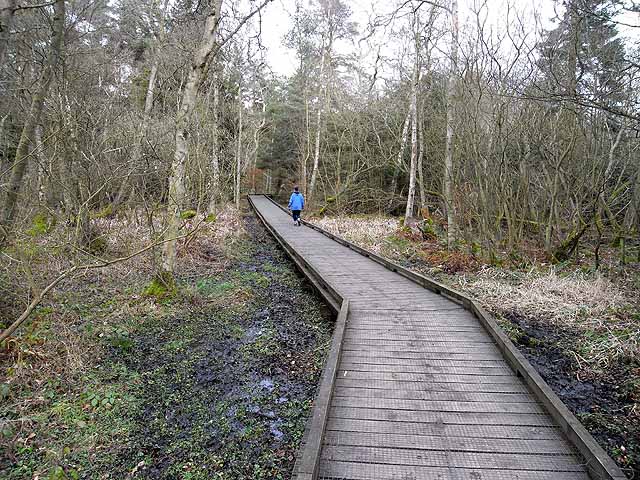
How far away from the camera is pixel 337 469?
2967 millimetres

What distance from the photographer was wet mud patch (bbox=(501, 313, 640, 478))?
3876 mm

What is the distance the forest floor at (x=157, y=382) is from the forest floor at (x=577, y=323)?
294cm

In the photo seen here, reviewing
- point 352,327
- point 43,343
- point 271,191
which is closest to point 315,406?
point 352,327

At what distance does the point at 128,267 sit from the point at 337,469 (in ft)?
25.6

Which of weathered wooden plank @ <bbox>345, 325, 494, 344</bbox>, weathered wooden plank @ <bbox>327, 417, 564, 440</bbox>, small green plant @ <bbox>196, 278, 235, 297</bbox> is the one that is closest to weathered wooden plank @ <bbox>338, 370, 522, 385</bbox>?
weathered wooden plank @ <bbox>327, 417, 564, 440</bbox>

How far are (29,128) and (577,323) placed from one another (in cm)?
853

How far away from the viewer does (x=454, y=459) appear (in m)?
3.05

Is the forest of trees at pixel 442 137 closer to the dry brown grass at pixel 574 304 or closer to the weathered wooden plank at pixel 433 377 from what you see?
the dry brown grass at pixel 574 304

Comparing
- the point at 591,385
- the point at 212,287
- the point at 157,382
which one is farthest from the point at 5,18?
the point at 591,385

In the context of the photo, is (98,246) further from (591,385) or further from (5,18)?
(591,385)

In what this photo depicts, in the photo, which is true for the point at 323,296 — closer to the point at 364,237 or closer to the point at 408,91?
the point at 364,237

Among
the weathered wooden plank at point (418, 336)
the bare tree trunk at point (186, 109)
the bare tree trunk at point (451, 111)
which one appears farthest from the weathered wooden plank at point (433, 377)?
the bare tree trunk at point (451, 111)

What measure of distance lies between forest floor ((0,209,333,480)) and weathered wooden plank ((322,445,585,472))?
88 cm

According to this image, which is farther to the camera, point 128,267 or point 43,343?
point 128,267
